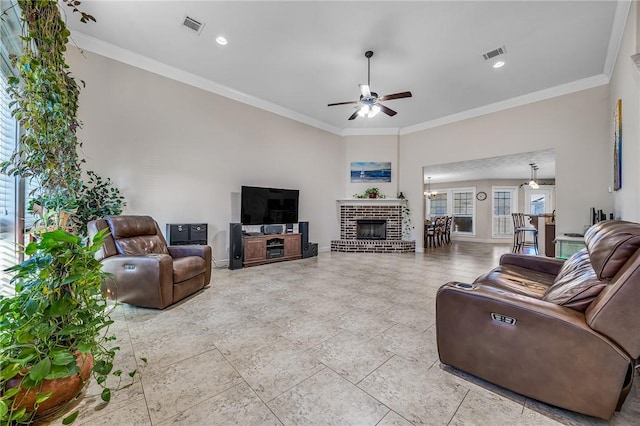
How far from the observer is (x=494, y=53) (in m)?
3.59

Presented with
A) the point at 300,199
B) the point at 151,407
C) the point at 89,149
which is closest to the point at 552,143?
the point at 300,199

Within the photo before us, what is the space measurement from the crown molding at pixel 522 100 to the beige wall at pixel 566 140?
76 mm

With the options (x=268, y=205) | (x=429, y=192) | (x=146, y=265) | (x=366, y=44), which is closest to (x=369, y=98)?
(x=366, y=44)

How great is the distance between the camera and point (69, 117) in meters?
1.92

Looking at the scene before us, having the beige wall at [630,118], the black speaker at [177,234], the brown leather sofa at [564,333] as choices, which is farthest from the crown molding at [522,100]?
the black speaker at [177,234]

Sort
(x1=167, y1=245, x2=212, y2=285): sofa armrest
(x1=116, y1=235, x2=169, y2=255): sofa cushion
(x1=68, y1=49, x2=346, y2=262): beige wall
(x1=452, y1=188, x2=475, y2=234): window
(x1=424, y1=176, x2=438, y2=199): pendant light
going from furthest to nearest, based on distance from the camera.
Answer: (x1=424, y1=176, x2=438, y2=199): pendant light → (x1=452, y1=188, x2=475, y2=234): window → (x1=68, y1=49, x2=346, y2=262): beige wall → (x1=167, y1=245, x2=212, y2=285): sofa armrest → (x1=116, y1=235, x2=169, y2=255): sofa cushion

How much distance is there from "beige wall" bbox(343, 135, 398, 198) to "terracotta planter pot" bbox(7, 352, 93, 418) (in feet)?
19.6

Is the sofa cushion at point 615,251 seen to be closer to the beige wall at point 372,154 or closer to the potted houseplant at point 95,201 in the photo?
the potted houseplant at point 95,201

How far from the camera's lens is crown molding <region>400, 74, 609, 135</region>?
414 centimetres

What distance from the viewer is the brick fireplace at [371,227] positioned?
6402 millimetres

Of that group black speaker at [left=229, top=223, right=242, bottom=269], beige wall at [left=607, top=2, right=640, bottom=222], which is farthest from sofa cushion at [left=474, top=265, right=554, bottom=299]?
black speaker at [left=229, top=223, right=242, bottom=269]

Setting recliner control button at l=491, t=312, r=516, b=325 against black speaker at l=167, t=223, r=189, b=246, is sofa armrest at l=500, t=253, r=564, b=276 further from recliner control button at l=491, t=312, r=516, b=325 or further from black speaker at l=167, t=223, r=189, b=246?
black speaker at l=167, t=223, r=189, b=246

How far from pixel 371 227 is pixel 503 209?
6.09m

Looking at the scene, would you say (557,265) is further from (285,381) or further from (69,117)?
(69,117)
